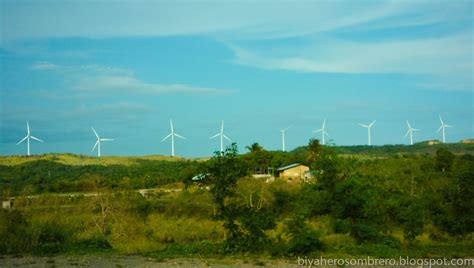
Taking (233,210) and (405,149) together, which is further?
(405,149)

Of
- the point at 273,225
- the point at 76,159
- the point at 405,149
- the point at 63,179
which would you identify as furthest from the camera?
the point at 405,149

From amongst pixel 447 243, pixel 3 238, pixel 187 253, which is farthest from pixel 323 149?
pixel 3 238

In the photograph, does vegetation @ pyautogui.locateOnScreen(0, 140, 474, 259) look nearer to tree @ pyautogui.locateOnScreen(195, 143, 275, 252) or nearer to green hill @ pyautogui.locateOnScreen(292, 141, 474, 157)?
tree @ pyautogui.locateOnScreen(195, 143, 275, 252)

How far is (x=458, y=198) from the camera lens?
73.5ft

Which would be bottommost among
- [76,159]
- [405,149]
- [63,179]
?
[63,179]

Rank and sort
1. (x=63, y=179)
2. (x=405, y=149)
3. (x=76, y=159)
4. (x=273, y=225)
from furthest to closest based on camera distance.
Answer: (x=405, y=149) → (x=76, y=159) → (x=63, y=179) → (x=273, y=225)

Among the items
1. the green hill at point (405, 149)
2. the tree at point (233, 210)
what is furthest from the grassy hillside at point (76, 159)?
the tree at point (233, 210)

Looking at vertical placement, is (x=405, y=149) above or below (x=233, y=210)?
above

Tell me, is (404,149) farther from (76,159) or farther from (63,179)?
(63,179)

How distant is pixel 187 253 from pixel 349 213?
6502mm

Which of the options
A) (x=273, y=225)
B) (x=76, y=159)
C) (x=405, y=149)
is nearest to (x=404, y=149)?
(x=405, y=149)

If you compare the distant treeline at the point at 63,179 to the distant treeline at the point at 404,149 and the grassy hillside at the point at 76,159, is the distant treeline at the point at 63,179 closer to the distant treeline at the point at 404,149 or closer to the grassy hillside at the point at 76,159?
the grassy hillside at the point at 76,159

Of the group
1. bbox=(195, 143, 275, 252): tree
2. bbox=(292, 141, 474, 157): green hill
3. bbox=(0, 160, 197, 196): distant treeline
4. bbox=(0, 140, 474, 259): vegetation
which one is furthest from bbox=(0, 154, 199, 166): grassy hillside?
bbox=(195, 143, 275, 252): tree

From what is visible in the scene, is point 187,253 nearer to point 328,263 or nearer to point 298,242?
point 298,242
